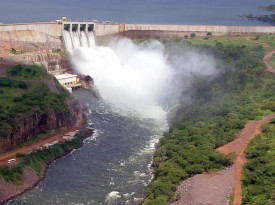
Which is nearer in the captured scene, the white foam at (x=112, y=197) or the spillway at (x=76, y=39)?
the white foam at (x=112, y=197)

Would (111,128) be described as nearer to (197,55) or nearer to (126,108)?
(126,108)

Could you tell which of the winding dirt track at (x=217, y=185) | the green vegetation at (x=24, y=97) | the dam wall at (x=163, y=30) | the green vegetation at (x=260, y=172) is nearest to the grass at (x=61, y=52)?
the dam wall at (x=163, y=30)

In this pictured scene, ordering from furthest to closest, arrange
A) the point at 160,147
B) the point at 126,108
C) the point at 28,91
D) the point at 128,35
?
the point at 128,35
the point at 126,108
the point at 28,91
the point at 160,147

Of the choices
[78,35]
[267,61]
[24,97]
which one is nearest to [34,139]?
[24,97]

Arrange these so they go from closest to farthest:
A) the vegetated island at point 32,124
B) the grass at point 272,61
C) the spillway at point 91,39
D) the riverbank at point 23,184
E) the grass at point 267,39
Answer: the riverbank at point 23,184
the vegetated island at point 32,124
the grass at point 272,61
the spillway at point 91,39
the grass at point 267,39

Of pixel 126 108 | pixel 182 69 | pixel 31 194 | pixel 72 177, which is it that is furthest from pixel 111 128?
pixel 182 69

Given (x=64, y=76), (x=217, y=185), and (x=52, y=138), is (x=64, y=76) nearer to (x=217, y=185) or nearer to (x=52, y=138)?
(x=52, y=138)

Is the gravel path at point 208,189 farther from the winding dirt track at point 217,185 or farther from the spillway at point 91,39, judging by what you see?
the spillway at point 91,39

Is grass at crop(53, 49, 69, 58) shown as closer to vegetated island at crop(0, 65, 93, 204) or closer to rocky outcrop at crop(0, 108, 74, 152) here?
vegetated island at crop(0, 65, 93, 204)
